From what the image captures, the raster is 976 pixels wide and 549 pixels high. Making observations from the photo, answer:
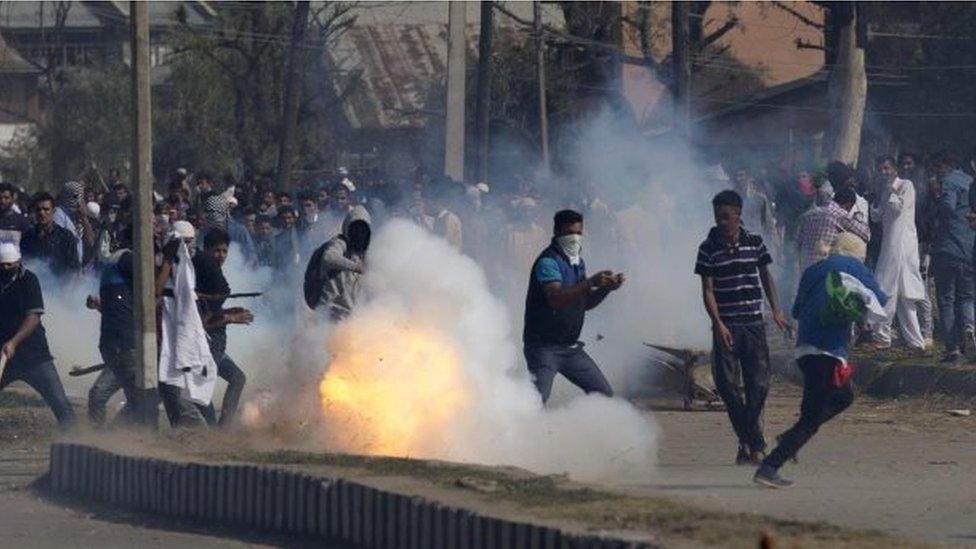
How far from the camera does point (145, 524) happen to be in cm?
1098

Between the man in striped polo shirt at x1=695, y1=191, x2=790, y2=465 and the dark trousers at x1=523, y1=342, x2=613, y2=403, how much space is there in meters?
0.82

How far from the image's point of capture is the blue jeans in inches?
713

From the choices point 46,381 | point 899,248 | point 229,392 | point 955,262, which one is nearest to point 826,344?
point 229,392

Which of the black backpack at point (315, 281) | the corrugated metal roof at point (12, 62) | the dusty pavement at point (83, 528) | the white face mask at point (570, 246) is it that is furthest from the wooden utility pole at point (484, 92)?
the corrugated metal roof at point (12, 62)

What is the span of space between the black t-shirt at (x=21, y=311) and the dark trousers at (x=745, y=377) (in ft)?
15.6

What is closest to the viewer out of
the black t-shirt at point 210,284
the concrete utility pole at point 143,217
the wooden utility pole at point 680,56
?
the concrete utility pole at point 143,217

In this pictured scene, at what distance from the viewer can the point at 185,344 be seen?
1374 cm

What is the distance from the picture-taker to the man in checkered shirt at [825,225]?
676 inches

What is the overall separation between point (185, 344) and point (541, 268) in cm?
271

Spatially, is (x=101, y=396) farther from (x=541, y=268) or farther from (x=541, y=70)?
(x=541, y=70)

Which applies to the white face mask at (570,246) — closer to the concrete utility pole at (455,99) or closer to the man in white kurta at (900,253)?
the man in white kurta at (900,253)

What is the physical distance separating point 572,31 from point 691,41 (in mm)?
3803

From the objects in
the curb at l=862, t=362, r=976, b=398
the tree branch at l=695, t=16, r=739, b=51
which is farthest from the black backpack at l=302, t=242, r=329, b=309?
the tree branch at l=695, t=16, r=739, b=51

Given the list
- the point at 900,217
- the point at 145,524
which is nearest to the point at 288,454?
the point at 145,524
